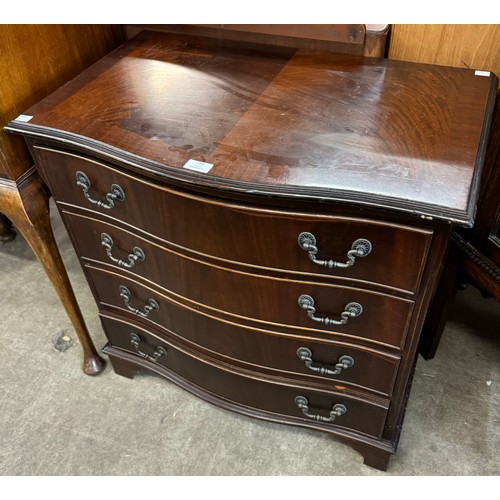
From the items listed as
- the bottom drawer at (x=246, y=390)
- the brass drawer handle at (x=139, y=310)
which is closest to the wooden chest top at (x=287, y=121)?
the brass drawer handle at (x=139, y=310)

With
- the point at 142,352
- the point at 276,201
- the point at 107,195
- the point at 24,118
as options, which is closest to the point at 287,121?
the point at 276,201

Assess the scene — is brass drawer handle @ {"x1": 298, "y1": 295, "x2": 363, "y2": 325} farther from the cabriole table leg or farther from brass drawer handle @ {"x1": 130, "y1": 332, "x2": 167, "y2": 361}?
the cabriole table leg

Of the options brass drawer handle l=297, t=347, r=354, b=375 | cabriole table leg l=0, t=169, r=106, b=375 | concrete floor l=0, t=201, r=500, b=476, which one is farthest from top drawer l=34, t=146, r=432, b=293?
concrete floor l=0, t=201, r=500, b=476

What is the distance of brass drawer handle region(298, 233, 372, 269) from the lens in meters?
0.83

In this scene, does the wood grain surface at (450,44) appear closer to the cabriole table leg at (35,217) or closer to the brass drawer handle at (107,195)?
the brass drawer handle at (107,195)

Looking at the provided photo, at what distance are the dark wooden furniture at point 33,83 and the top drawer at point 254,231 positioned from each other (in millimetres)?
95

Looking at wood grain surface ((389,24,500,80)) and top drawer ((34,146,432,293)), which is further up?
wood grain surface ((389,24,500,80))

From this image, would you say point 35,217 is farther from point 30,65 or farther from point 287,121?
point 287,121

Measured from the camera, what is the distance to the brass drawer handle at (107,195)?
98cm

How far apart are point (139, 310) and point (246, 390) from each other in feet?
1.06

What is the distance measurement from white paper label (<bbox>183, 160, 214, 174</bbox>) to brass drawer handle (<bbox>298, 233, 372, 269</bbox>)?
0.61 ft

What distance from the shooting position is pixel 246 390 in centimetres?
126
